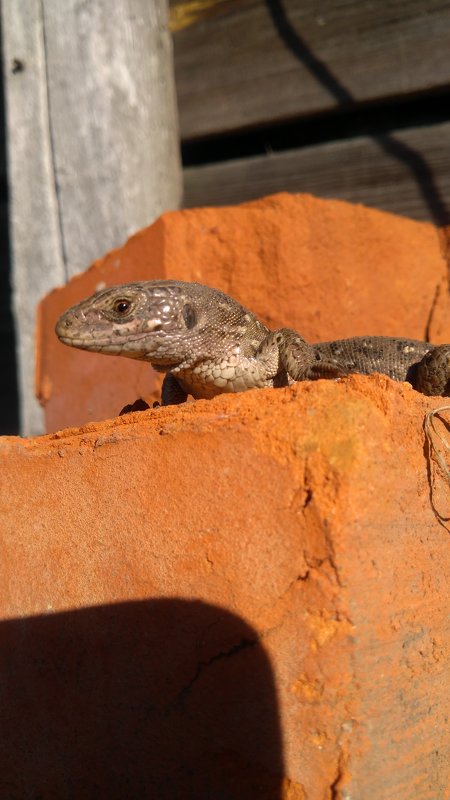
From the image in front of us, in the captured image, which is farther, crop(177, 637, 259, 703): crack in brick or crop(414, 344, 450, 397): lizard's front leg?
crop(414, 344, 450, 397): lizard's front leg

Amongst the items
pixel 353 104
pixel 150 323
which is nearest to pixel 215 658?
pixel 150 323

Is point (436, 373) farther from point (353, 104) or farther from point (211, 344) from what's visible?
point (353, 104)

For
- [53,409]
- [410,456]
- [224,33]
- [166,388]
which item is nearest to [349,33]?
[224,33]

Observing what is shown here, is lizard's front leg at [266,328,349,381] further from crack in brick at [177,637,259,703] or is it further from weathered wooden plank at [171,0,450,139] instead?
weathered wooden plank at [171,0,450,139]

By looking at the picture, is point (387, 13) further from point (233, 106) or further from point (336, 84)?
point (233, 106)

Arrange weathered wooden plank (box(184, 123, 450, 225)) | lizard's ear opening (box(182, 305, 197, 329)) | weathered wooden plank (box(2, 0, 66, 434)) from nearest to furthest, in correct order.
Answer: lizard's ear opening (box(182, 305, 197, 329))
weathered wooden plank (box(184, 123, 450, 225))
weathered wooden plank (box(2, 0, 66, 434))

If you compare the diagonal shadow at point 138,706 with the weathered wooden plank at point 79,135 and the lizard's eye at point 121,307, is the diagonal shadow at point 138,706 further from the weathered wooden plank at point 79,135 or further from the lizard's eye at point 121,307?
the weathered wooden plank at point 79,135

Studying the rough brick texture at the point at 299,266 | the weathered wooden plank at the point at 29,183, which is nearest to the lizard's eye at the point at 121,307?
the rough brick texture at the point at 299,266

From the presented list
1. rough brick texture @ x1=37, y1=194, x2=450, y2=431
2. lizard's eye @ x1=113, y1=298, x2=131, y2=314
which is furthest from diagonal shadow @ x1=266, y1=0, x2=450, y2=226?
lizard's eye @ x1=113, y1=298, x2=131, y2=314
